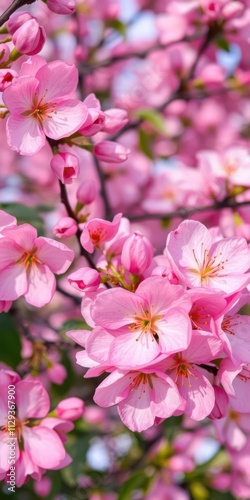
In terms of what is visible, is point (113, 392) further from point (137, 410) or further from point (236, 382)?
point (236, 382)

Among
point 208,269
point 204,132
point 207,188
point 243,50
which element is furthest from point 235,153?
point 204,132

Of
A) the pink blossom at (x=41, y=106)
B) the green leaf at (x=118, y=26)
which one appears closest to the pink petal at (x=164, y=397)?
the pink blossom at (x=41, y=106)

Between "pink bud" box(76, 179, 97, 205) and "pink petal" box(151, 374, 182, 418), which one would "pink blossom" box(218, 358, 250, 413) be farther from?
"pink bud" box(76, 179, 97, 205)

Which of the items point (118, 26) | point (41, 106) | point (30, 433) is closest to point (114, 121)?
point (41, 106)

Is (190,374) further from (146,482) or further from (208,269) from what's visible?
(146,482)

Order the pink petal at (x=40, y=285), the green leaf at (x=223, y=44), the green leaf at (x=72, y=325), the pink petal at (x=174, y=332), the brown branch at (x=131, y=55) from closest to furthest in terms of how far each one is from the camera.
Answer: the pink petal at (x=174, y=332) < the pink petal at (x=40, y=285) < the green leaf at (x=72, y=325) < the green leaf at (x=223, y=44) < the brown branch at (x=131, y=55)

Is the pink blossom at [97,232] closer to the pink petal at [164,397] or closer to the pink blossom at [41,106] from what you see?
the pink blossom at [41,106]
